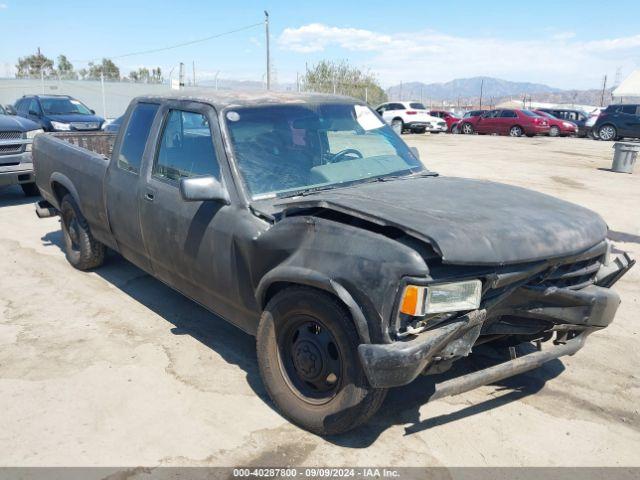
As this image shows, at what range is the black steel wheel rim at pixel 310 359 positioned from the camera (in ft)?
9.56

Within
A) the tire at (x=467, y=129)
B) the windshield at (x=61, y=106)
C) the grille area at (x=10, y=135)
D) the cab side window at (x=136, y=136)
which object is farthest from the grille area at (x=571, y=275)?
the tire at (x=467, y=129)

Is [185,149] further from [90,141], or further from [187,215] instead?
[90,141]

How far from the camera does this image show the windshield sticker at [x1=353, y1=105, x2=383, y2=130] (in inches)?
173

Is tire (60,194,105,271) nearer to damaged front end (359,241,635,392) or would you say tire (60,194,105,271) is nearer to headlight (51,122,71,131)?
damaged front end (359,241,635,392)

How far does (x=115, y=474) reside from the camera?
110 inches

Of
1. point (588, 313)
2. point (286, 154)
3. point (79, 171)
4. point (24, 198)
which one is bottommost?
point (24, 198)

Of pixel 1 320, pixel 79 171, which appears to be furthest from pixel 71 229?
pixel 1 320

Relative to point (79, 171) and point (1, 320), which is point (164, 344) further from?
point (79, 171)

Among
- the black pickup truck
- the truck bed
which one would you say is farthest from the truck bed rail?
the black pickup truck

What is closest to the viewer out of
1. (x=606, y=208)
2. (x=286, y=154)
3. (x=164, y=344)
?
(x=286, y=154)

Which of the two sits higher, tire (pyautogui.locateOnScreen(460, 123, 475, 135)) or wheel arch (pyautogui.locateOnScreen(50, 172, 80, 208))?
wheel arch (pyautogui.locateOnScreen(50, 172, 80, 208))

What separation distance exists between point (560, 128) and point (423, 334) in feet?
94.9

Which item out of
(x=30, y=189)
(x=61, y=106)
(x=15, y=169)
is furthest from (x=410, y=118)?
(x=15, y=169)

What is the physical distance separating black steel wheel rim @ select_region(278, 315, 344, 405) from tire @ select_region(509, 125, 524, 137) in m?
27.8
